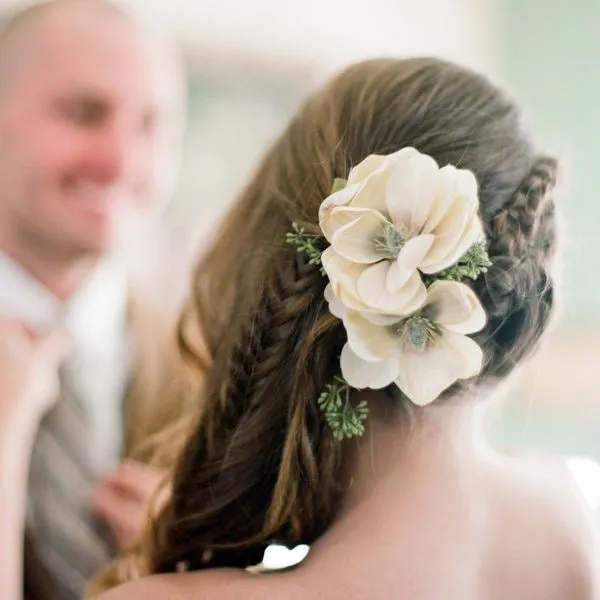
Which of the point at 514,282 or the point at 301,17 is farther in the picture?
the point at 301,17

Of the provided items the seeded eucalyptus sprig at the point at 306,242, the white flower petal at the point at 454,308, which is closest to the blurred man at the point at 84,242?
the seeded eucalyptus sprig at the point at 306,242

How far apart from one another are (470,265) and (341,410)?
0.54 ft

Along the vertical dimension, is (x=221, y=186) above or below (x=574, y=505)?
above

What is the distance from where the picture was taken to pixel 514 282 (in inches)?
27.9

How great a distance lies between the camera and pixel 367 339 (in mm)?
698

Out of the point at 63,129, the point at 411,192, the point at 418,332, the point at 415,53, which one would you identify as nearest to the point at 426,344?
the point at 418,332

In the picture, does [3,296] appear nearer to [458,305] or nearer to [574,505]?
[458,305]

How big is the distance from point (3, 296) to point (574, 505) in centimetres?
55

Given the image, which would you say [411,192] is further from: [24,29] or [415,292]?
[24,29]

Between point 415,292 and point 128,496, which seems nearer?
point 415,292

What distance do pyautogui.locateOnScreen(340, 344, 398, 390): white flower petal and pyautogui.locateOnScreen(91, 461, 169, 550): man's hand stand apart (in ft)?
0.70

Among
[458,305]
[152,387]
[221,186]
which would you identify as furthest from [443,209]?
[152,387]

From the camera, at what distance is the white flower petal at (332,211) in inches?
27.4

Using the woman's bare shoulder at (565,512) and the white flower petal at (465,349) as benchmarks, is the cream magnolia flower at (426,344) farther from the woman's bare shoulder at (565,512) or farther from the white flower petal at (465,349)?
the woman's bare shoulder at (565,512)
